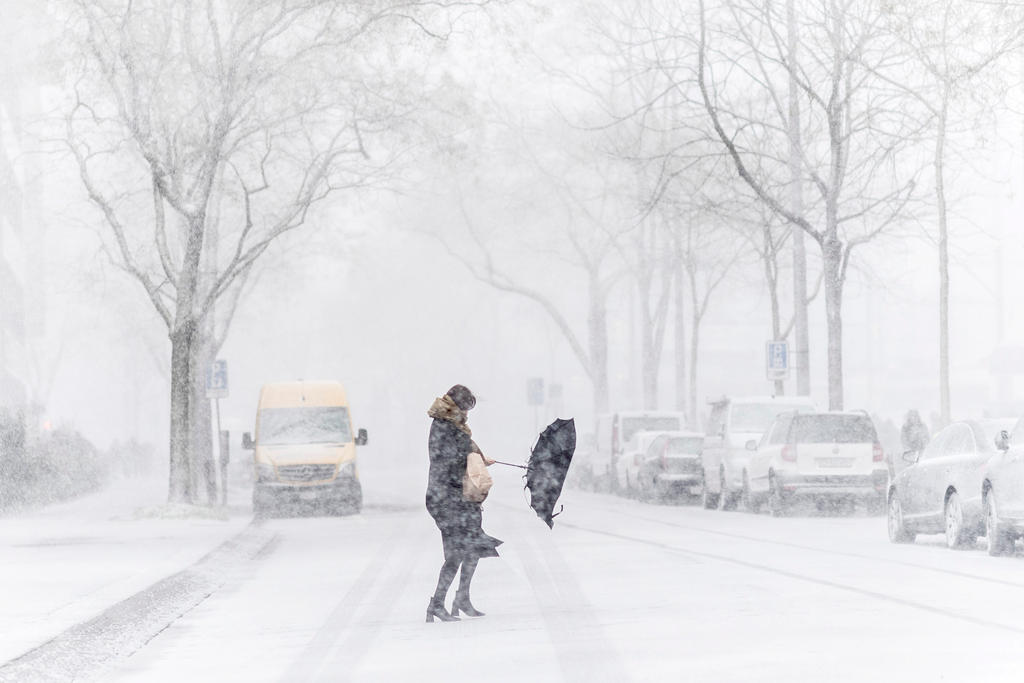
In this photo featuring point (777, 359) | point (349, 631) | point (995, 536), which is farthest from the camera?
point (777, 359)

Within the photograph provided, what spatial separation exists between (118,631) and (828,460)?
1824 cm

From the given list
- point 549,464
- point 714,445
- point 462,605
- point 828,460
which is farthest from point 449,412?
point 714,445

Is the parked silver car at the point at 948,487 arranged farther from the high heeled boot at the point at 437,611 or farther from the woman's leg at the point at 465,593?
the high heeled boot at the point at 437,611

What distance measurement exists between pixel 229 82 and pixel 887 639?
19658 millimetres

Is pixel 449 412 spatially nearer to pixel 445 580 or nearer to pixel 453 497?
pixel 453 497

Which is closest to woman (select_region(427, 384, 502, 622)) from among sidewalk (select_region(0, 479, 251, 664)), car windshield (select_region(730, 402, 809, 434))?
sidewalk (select_region(0, 479, 251, 664))

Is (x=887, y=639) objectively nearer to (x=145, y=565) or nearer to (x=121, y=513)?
(x=145, y=565)

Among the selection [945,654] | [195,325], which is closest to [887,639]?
[945,654]

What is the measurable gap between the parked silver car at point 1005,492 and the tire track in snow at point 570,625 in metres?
4.43

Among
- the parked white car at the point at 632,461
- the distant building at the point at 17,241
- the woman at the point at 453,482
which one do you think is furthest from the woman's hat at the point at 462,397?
the distant building at the point at 17,241

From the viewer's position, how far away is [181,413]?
3162 cm

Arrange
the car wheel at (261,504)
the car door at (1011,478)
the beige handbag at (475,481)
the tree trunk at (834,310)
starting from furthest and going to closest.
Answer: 1. the tree trunk at (834,310)
2. the car wheel at (261,504)
3. the car door at (1011,478)
4. the beige handbag at (475,481)

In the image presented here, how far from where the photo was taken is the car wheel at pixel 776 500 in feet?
98.9

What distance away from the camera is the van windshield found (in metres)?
34.9
